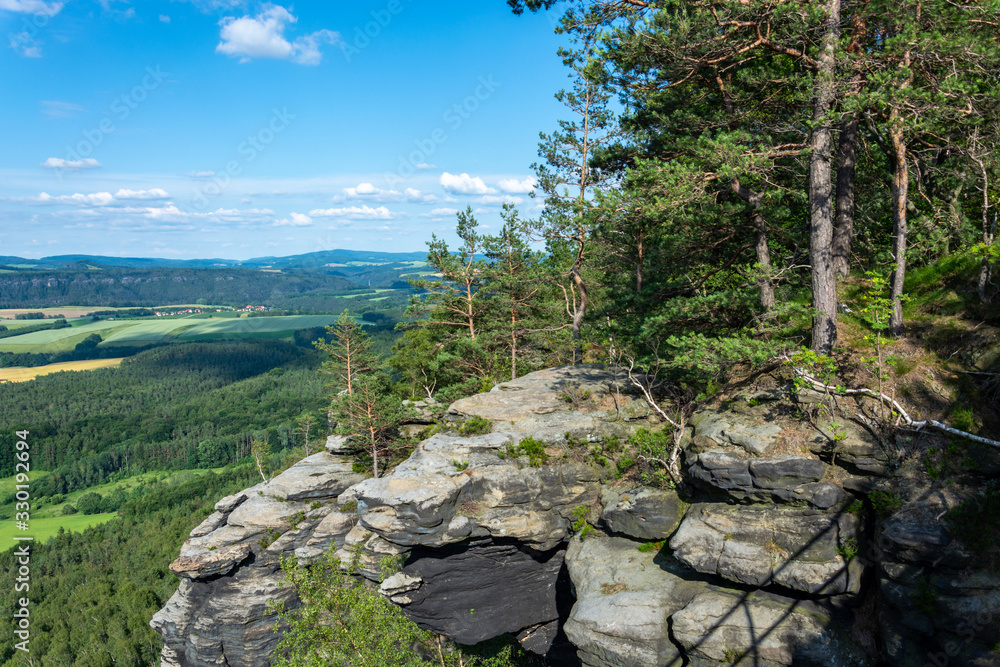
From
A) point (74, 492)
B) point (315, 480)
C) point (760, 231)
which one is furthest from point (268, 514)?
point (74, 492)

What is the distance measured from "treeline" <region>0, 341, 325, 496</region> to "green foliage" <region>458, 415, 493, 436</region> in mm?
96834

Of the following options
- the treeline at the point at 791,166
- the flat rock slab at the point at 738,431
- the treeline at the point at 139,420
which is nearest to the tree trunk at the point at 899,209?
the treeline at the point at 791,166

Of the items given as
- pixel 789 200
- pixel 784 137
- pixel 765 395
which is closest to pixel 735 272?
pixel 789 200

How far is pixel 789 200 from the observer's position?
14.7 m

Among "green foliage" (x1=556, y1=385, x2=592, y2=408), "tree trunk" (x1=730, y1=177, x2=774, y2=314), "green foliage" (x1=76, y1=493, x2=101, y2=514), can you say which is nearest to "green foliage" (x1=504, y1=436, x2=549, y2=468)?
"green foliage" (x1=556, y1=385, x2=592, y2=408)

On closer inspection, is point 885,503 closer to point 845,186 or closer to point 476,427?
point 845,186

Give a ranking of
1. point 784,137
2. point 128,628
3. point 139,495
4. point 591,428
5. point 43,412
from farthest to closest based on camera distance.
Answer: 1. point 43,412
2. point 139,495
3. point 128,628
4. point 591,428
5. point 784,137

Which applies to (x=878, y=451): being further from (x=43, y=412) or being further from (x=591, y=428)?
(x=43, y=412)

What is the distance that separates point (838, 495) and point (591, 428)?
6790 mm

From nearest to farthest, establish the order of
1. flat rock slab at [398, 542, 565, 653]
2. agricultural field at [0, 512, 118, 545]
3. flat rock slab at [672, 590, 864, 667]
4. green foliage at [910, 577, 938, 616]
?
green foliage at [910, 577, 938, 616], flat rock slab at [672, 590, 864, 667], flat rock slab at [398, 542, 565, 653], agricultural field at [0, 512, 118, 545]

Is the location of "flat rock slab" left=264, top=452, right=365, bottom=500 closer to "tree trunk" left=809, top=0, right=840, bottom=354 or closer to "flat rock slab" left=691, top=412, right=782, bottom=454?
"flat rock slab" left=691, top=412, right=782, bottom=454

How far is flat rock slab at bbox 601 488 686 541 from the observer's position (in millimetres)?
12562

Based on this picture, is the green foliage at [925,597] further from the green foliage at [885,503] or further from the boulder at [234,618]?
the boulder at [234,618]

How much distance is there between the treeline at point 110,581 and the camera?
53.6 meters
